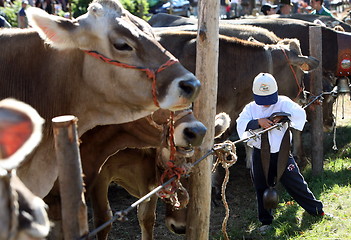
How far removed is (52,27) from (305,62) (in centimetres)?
414

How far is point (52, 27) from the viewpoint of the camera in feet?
11.8

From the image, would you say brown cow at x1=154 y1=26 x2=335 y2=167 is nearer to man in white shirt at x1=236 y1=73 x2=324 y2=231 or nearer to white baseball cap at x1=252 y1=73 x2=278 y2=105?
man in white shirt at x1=236 y1=73 x2=324 y2=231

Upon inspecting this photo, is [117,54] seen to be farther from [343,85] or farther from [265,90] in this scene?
[343,85]

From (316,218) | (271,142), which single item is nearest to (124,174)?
(271,142)

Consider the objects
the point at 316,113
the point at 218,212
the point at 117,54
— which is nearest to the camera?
the point at 117,54

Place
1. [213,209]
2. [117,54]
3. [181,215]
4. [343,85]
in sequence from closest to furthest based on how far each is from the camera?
[117,54] < [181,215] < [213,209] < [343,85]

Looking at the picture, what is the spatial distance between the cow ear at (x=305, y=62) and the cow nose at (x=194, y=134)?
138 inches

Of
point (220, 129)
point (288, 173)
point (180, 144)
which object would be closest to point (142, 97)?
point (180, 144)

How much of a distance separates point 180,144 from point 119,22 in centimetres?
95

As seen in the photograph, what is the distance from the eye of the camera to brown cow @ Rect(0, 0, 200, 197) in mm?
3617

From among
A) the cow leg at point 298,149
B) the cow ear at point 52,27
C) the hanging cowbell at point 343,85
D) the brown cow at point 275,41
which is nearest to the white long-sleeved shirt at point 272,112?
the cow ear at point 52,27

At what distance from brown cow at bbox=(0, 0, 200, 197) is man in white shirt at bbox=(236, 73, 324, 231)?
1.83 m

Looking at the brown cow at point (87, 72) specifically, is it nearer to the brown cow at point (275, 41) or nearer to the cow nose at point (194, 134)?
the cow nose at point (194, 134)

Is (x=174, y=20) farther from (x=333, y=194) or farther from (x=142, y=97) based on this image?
(x=142, y=97)
